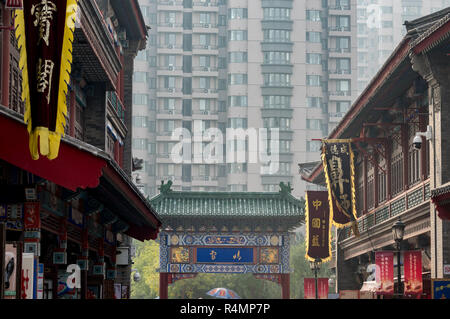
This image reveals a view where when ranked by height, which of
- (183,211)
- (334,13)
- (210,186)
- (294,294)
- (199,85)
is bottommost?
(294,294)

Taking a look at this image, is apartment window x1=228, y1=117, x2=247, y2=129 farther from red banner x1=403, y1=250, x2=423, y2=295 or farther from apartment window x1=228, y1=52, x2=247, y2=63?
red banner x1=403, y1=250, x2=423, y2=295

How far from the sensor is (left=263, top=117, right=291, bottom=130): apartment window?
118 m

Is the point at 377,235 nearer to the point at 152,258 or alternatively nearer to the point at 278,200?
the point at 278,200

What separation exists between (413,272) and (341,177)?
11944mm

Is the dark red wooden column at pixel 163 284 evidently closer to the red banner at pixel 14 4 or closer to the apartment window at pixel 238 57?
the red banner at pixel 14 4

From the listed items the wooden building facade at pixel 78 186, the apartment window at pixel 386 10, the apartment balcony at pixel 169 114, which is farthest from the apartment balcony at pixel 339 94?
the wooden building facade at pixel 78 186

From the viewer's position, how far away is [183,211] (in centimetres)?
5550

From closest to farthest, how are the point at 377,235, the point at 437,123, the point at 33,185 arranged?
1. the point at 33,185
2. the point at 437,123
3. the point at 377,235

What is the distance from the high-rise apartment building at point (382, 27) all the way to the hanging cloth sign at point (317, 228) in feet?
412

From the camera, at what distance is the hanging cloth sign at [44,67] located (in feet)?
41.0

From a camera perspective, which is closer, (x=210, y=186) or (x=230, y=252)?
(x=230, y=252)

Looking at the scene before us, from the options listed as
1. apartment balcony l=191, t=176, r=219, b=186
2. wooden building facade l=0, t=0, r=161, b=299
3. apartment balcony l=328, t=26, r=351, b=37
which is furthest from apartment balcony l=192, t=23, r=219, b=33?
wooden building facade l=0, t=0, r=161, b=299

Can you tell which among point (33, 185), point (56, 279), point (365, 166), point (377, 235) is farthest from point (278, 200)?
point (33, 185)

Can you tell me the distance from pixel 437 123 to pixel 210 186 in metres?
94.6
